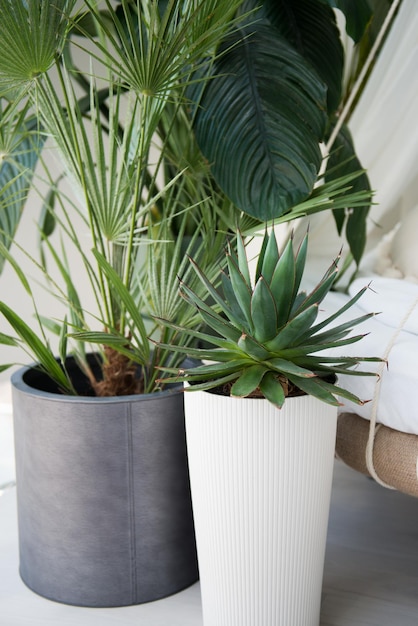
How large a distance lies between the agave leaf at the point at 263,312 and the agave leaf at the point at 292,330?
14 mm

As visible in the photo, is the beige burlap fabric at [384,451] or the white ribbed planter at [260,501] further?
the beige burlap fabric at [384,451]

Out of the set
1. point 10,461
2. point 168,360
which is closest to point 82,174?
point 168,360

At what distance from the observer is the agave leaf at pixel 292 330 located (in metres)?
1.07

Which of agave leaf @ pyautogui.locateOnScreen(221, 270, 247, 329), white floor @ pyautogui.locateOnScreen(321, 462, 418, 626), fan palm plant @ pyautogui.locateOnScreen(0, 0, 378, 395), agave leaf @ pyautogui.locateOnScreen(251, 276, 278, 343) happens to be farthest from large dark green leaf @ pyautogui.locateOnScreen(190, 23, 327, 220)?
white floor @ pyautogui.locateOnScreen(321, 462, 418, 626)

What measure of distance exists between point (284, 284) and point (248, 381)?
0.52 feet

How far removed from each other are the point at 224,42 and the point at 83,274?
5.76ft

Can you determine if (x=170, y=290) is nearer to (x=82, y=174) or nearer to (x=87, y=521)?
(x=82, y=174)

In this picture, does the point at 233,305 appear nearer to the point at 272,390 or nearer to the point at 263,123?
the point at 272,390

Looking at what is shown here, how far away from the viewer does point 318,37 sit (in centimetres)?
168

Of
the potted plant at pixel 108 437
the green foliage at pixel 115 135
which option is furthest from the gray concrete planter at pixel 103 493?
the green foliage at pixel 115 135

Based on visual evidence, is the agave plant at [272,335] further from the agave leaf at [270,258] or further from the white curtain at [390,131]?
the white curtain at [390,131]

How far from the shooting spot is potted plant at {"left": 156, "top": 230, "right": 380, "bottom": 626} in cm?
112

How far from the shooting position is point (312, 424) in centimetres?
115

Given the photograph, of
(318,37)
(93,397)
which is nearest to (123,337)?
(93,397)
